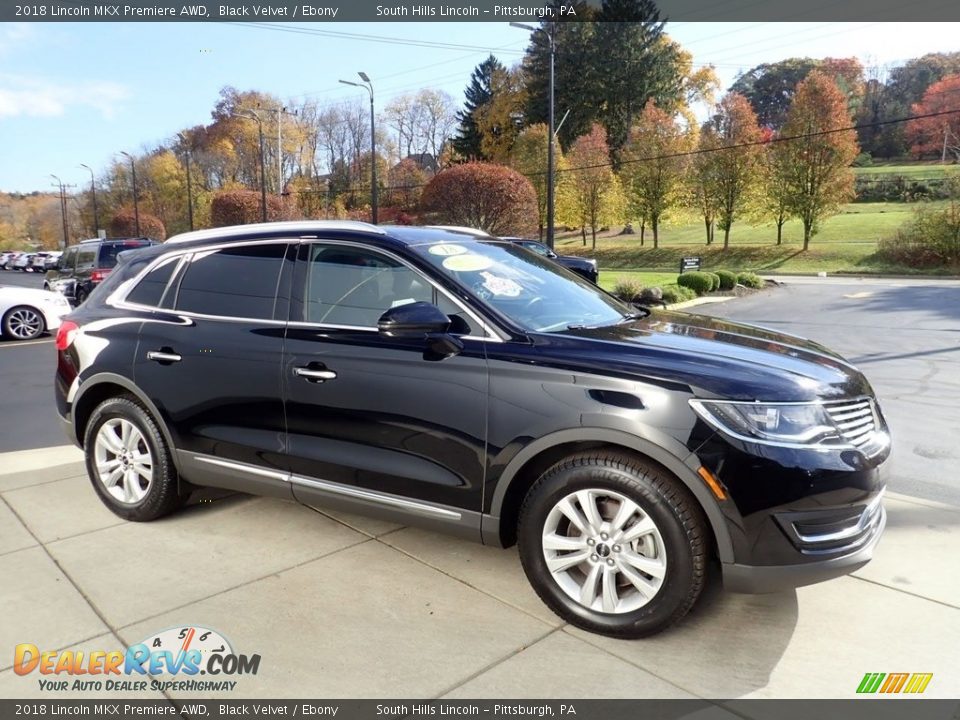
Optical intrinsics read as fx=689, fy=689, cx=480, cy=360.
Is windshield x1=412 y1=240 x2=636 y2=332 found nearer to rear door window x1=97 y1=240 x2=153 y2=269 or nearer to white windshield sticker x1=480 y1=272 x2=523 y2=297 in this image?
white windshield sticker x1=480 y1=272 x2=523 y2=297

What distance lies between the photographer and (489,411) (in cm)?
301

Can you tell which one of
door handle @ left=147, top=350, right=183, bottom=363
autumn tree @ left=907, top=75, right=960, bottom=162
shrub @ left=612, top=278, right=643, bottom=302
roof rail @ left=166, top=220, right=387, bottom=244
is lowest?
shrub @ left=612, top=278, right=643, bottom=302

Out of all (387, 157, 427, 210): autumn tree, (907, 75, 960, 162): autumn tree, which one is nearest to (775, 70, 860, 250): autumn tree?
(387, 157, 427, 210): autumn tree

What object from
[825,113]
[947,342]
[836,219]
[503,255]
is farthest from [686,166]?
[503,255]

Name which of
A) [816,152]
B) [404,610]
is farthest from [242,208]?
[404,610]

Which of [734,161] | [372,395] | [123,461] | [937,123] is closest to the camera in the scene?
[372,395]

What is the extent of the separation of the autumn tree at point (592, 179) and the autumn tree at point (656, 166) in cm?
145

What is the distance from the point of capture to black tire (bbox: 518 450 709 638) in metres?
2.69

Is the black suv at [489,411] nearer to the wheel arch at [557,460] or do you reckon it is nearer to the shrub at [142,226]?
the wheel arch at [557,460]

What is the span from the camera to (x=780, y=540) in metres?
2.60

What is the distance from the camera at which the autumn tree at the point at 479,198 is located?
28.0m

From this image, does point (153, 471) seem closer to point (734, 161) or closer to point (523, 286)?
point (523, 286)

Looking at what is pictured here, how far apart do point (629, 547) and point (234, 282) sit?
2547 millimetres

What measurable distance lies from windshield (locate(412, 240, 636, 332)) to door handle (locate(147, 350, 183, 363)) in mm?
1555
